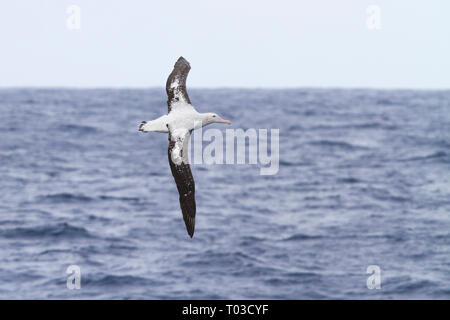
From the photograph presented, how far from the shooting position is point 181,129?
33.1 feet

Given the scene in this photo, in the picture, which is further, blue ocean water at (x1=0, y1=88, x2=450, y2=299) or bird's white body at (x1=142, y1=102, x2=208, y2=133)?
blue ocean water at (x1=0, y1=88, x2=450, y2=299)

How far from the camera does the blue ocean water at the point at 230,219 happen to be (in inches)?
1357

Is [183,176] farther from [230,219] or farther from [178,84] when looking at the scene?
[230,219]

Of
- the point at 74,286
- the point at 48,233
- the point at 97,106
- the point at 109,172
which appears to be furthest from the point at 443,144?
the point at 97,106

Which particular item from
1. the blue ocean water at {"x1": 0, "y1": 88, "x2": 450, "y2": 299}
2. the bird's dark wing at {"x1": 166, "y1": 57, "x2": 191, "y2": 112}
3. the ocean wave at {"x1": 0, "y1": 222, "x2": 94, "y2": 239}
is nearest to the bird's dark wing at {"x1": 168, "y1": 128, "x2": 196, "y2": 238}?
the bird's dark wing at {"x1": 166, "y1": 57, "x2": 191, "y2": 112}

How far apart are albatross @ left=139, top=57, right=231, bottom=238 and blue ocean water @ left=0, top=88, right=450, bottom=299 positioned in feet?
72.9

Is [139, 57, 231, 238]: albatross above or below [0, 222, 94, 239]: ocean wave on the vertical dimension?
above

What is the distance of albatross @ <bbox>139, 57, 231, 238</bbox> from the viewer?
10062mm

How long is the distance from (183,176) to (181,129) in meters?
0.85

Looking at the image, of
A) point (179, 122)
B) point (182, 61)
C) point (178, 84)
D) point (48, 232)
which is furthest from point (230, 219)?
point (179, 122)

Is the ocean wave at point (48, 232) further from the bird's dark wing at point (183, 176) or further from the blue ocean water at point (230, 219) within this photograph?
the bird's dark wing at point (183, 176)

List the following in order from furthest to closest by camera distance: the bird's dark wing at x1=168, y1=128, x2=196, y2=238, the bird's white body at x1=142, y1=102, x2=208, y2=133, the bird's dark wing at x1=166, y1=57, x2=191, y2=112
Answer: the bird's dark wing at x1=166, y1=57, x2=191, y2=112, the bird's dark wing at x1=168, y1=128, x2=196, y2=238, the bird's white body at x1=142, y1=102, x2=208, y2=133

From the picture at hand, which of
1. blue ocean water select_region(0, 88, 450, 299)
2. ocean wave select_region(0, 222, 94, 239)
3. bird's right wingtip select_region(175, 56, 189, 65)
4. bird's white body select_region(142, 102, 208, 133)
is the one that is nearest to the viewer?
bird's white body select_region(142, 102, 208, 133)

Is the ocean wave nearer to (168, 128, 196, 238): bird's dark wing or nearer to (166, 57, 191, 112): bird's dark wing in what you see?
(166, 57, 191, 112): bird's dark wing
